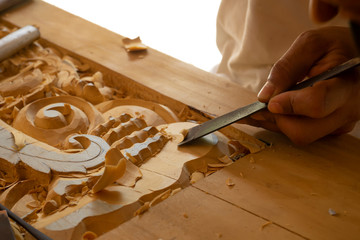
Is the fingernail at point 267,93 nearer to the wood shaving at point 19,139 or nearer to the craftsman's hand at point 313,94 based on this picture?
the craftsman's hand at point 313,94

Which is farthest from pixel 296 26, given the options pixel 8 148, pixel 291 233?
pixel 8 148

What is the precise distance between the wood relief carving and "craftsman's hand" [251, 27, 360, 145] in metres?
0.15

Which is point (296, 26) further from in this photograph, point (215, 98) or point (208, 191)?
point (208, 191)

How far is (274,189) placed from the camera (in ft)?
3.11

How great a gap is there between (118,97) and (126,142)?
0.31 m

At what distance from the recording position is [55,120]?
3.79 ft

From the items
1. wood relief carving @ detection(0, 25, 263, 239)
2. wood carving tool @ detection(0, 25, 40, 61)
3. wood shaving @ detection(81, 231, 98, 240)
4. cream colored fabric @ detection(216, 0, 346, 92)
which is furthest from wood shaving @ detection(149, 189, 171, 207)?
wood carving tool @ detection(0, 25, 40, 61)

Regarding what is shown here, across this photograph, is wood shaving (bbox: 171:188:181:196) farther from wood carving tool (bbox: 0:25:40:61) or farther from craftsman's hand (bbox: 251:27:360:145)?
wood carving tool (bbox: 0:25:40:61)

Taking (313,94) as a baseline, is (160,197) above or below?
below

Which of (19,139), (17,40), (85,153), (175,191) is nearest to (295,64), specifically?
(175,191)

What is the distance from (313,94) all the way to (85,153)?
22.3 inches

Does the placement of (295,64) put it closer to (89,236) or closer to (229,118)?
(229,118)

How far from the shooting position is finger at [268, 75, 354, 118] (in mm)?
998

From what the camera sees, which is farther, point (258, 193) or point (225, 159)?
point (225, 159)
